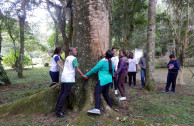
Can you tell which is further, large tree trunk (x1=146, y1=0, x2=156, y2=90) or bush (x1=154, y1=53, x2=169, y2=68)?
bush (x1=154, y1=53, x2=169, y2=68)

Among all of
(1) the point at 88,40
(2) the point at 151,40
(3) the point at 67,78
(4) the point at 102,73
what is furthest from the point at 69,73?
(2) the point at 151,40

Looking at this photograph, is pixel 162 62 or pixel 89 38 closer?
pixel 89 38

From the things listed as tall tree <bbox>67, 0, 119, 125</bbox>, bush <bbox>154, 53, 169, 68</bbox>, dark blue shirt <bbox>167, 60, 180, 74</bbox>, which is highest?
tall tree <bbox>67, 0, 119, 125</bbox>

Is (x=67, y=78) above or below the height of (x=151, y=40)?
below

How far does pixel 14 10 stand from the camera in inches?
346

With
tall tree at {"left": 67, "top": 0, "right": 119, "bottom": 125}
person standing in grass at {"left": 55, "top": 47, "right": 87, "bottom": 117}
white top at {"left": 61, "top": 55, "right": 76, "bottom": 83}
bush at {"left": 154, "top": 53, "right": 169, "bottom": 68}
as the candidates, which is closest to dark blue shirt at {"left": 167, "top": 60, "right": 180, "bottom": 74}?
tall tree at {"left": 67, "top": 0, "right": 119, "bottom": 125}

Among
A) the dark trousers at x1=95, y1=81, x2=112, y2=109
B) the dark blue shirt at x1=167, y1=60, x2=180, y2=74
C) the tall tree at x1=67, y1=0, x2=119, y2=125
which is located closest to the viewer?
the dark trousers at x1=95, y1=81, x2=112, y2=109

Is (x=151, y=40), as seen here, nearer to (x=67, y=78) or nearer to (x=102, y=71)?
(x=102, y=71)

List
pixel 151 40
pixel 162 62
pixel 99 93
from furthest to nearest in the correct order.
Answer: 1. pixel 162 62
2. pixel 151 40
3. pixel 99 93

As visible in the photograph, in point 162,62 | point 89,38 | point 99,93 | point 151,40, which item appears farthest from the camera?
point 162,62

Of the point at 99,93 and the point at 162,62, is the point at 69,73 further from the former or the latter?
the point at 162,62

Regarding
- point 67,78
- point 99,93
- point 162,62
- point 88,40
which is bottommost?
point 162,62

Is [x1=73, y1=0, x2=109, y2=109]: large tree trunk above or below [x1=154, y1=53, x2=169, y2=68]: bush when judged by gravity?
above

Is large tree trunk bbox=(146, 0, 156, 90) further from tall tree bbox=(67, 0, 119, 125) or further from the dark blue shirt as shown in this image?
tall tree bbox=(67, 0, 119, 125)
